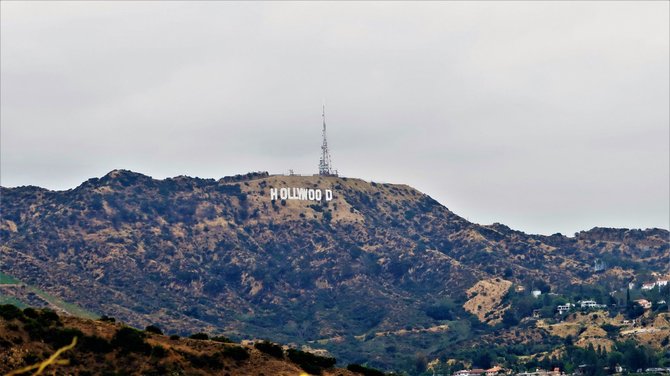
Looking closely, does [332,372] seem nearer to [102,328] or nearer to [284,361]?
[284,361]

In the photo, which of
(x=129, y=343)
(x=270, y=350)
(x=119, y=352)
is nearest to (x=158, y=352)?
(x=129, y=343)

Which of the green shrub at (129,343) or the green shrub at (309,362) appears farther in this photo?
the green shrub at (309,362)

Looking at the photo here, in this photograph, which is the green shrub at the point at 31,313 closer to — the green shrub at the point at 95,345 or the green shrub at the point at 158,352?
the green shrub at the point at 95,345

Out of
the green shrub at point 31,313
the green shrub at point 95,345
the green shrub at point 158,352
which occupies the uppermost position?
the green shrub at point 31,313

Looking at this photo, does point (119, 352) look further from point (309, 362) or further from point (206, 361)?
point (309, 362)

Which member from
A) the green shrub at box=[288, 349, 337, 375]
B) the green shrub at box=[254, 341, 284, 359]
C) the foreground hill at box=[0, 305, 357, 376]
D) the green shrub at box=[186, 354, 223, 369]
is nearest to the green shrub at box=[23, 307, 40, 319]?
the foreground hill at box=[0, 305, 357, 376]

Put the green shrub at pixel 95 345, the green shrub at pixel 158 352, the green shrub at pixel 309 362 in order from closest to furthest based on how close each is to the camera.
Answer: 1. the green shrub at pixel 95 345
2. the green shrub at pixel 158 352
3. the green shrub at pixel 309 362

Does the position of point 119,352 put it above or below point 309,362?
above

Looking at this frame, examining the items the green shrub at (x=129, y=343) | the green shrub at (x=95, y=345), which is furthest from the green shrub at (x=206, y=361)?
the green shrub at (x=95, y=345)

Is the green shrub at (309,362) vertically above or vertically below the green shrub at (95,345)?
below

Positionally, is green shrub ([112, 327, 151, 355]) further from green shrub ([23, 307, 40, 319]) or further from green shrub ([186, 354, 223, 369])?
green shrub ([23, 307, 40, 319])
